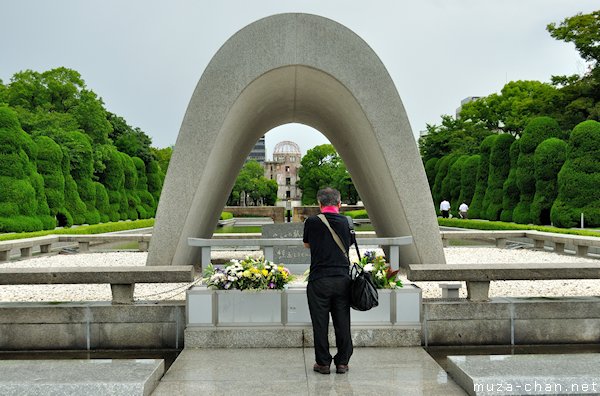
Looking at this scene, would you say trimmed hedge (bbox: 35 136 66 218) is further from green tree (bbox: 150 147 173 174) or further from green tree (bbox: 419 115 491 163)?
green tree (bbox: 150 147 173 174)

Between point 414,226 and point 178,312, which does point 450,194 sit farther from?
point 178,312

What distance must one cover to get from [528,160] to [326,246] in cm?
2105

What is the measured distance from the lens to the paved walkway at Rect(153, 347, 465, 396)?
4.17m

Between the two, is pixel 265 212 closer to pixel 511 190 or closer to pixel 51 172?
pixel 51 172

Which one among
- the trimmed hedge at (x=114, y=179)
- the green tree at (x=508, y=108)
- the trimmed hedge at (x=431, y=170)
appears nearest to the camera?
A: the trimmed hedge at (x=114, y=179)

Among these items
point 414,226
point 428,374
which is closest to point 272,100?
point 414,226

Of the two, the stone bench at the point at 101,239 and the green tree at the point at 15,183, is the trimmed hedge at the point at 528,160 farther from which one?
the green tree at the point at 15,183

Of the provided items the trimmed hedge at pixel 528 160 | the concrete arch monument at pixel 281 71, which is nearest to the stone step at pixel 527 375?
the concrete arch monument at pixel 281 71

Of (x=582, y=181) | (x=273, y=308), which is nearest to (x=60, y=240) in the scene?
(x=273, y=308)

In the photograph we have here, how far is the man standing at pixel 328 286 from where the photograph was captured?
14.3 feet

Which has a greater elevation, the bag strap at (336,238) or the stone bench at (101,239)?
the bag strap at (336,238)

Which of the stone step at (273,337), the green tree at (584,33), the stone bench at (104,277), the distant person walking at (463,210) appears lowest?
the stone step at (273,337)

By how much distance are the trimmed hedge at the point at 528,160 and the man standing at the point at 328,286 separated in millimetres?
20547

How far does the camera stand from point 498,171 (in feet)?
87.0
